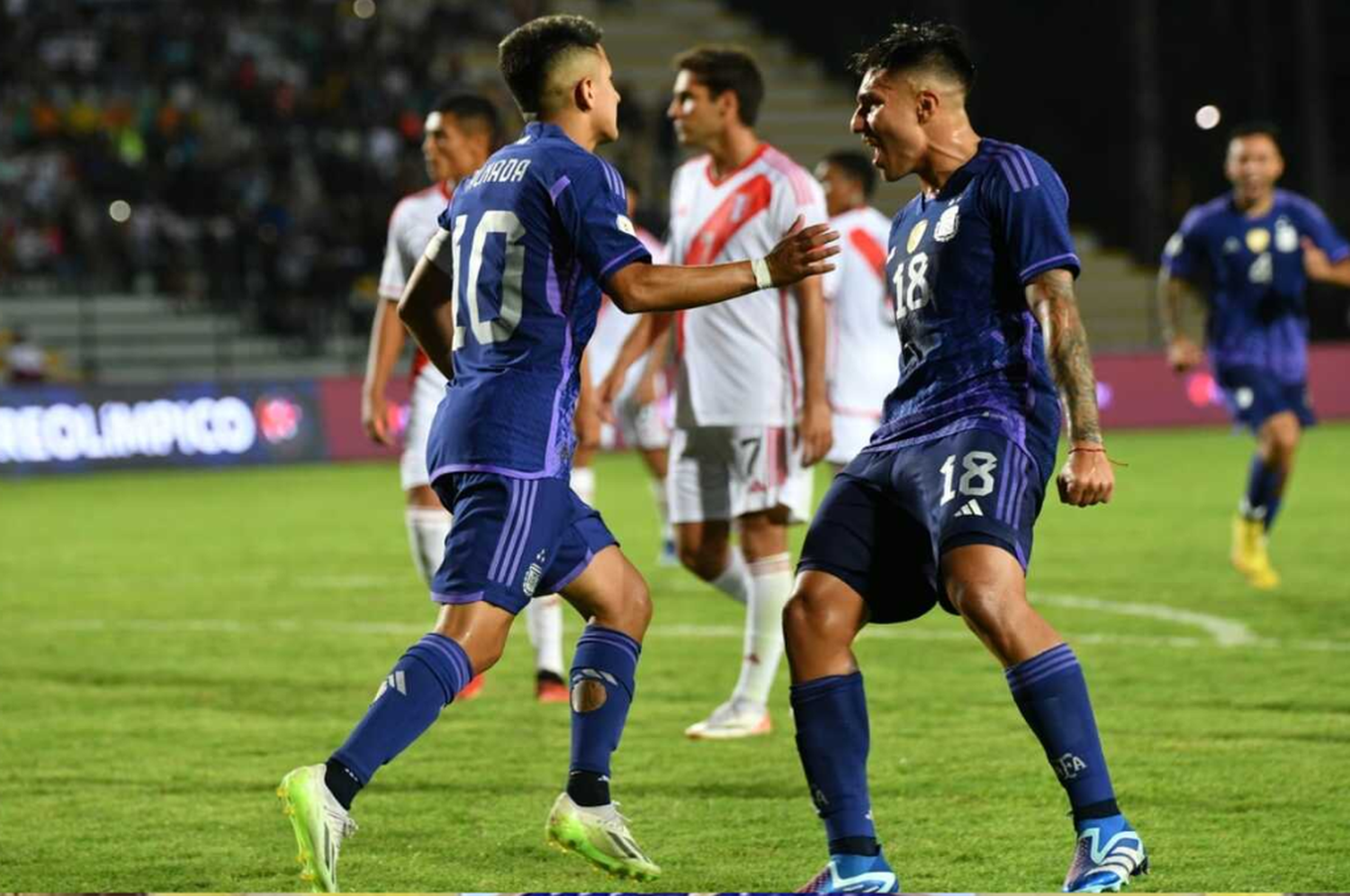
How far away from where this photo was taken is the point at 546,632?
324 inches

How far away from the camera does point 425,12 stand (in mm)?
31078

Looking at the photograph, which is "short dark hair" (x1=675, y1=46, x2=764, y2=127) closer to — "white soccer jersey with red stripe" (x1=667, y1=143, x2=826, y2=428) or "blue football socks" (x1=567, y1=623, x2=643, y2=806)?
"white soccer jersey with red stripe" (x1=667, y1=143, x2=826, y2=428)

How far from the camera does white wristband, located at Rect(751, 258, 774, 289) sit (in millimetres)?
4906

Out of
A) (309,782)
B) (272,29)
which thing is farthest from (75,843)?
(272,29)

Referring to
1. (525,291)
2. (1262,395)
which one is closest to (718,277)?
(525,291)

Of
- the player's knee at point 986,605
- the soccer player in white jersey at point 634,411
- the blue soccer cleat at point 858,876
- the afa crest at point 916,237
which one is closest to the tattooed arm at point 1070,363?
the player's knee at point 986,605

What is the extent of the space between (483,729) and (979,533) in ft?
10.6

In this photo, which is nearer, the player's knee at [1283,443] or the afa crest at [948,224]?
the afa crest at [948,224]

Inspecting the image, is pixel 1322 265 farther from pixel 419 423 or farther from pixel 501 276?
pixel 501 276

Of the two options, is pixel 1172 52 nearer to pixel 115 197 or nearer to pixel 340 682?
pixel 115 197

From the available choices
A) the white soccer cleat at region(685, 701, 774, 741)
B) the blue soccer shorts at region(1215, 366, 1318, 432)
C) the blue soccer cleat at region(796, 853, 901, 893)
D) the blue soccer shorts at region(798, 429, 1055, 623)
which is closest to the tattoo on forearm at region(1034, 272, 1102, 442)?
the blue soccer shorts at region(798, 429, 1055, 623)

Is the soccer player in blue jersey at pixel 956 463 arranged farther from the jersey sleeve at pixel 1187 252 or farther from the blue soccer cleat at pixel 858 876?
the jersey sleeve at pixel 1187 252

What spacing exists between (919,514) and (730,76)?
117 inches

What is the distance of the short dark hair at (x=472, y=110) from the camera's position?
7.99 m
